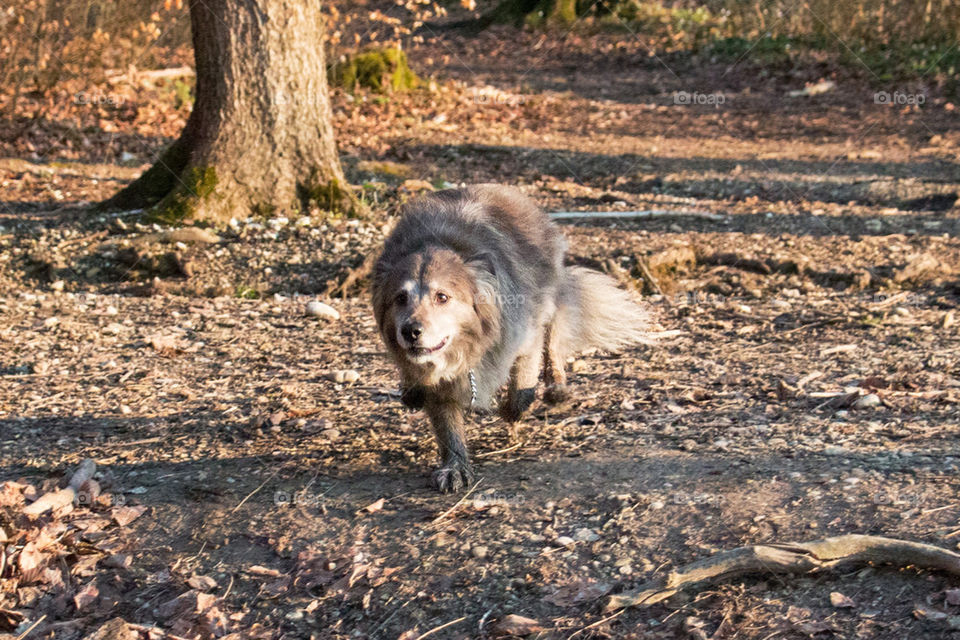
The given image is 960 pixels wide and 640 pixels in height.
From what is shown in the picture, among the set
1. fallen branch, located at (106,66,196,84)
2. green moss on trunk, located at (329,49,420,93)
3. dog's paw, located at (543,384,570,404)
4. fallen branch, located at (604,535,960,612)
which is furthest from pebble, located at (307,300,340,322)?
fallen branch, located at (106,66,196,84)

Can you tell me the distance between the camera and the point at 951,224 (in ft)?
30.0

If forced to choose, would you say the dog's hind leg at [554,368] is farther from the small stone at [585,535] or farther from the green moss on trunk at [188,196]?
the green moss on trunk at [188,196]

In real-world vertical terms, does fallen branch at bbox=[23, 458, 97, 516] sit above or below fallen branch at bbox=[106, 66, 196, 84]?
below

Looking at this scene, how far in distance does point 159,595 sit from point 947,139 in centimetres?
1154

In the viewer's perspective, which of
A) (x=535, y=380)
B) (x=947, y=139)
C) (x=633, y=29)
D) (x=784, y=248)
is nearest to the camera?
(x=535, y=380)

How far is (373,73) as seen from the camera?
15867 millimetres

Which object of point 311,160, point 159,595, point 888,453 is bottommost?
point 159,595

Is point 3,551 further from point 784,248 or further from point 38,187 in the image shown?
point 38,187

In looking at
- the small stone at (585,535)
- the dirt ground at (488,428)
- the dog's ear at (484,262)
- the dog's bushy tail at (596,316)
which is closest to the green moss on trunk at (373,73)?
the dirt ground at (488,428)

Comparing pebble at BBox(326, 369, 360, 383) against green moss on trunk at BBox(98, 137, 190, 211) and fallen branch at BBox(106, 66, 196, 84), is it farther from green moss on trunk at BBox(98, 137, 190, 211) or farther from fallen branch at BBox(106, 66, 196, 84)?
fallen branch at BBox(106, 66, 196, 84)

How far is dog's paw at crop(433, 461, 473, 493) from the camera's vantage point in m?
4.90

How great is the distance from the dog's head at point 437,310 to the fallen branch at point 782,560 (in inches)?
57.4

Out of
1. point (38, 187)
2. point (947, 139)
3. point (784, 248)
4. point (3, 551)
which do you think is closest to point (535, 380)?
point (3, 551)

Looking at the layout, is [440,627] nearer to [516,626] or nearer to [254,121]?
[516,626]
